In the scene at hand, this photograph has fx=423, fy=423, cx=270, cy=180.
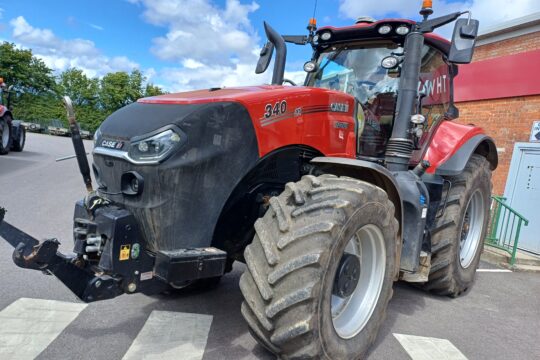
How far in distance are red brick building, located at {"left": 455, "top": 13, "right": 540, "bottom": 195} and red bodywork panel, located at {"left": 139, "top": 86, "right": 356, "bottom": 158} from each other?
671 cm

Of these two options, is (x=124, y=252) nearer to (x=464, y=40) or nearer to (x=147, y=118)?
(x=147, y=118)

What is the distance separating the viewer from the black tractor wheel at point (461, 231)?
4238 mm

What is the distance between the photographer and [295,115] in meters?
3.08

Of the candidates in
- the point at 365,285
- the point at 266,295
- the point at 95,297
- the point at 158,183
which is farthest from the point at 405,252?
the point at 95,297

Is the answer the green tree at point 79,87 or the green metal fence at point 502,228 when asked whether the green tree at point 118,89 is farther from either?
the green metal fence at point 502,228

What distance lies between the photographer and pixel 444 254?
423cm

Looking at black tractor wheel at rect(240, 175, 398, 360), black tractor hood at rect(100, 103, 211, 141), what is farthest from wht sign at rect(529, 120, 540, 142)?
black tractor hood at rect(100, 103, 211, 141)

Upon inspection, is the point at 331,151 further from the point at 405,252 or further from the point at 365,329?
the point at 365,329

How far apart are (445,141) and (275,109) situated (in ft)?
7.65

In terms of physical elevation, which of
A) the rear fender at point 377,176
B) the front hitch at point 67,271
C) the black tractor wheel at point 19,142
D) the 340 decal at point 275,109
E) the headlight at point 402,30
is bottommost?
the black tractor wheel at point 19,142

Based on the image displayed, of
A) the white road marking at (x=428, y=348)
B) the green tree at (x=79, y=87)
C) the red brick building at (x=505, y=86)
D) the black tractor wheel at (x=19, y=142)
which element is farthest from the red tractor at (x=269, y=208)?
the green tree at (x=79, y=87)

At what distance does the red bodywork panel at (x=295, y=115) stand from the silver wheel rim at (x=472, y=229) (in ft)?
7.18

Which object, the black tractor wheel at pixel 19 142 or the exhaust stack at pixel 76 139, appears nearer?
the exhaust stack at pixel 76 139

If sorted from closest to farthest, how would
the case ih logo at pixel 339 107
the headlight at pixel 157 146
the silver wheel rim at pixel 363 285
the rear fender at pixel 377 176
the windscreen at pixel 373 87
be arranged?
the headlight at pixel 157 146, the silver wheel rim at pixel 363 285, the rear fender at pixel 377 176, the case ih logo at pixel 339 107, the windscreen at pixel 373 87
